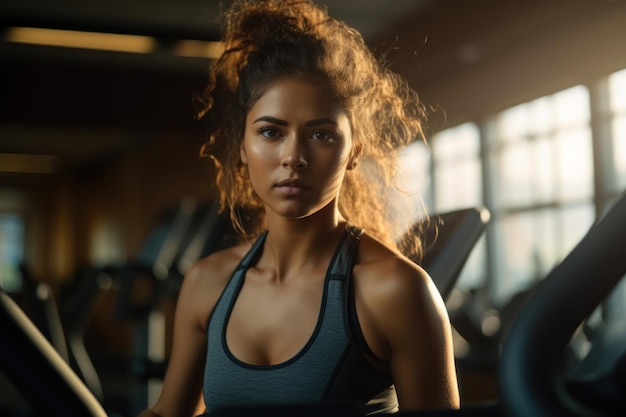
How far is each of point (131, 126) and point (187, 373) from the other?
710cm

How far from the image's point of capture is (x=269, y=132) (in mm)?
957

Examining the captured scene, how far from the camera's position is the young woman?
0.92 metres

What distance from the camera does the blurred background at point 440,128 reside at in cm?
332

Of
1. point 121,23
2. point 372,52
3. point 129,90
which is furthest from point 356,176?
point 129,90

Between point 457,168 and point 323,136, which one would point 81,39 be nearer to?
point 457,168

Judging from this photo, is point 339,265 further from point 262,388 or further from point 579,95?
point 579,95

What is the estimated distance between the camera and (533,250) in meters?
5.55

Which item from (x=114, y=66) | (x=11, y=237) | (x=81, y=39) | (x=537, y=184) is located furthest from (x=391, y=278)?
(x=11, y=237)

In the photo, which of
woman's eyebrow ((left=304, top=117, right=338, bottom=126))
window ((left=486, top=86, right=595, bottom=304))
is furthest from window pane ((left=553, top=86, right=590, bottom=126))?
woman's eyebrow ((left=304, top=117, right=338, bottom=126))

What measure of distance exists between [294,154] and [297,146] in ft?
0.04

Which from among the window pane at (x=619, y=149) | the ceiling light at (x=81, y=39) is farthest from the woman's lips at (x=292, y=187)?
the ceiling light at (x=81, y=39)

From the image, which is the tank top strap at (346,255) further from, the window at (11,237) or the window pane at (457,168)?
the window at (11,237)

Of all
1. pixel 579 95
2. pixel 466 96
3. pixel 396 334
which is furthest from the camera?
pixel 466 96

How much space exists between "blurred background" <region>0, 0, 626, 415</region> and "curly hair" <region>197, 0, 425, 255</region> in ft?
2.22
